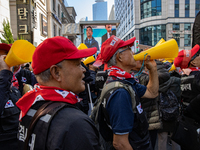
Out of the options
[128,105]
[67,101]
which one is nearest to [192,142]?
[128,105]

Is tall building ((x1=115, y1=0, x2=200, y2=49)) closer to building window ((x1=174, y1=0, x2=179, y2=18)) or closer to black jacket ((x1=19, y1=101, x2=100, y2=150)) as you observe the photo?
building window ((x1=174, y1=0, x2=179, y2=18))

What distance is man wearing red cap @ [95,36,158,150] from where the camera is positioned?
1.48 meters

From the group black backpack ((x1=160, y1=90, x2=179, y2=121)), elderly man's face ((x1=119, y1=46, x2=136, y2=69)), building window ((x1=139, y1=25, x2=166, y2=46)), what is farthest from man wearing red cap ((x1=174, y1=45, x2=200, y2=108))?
building window ((x1=139, y1=25, x2=166, y2=46))

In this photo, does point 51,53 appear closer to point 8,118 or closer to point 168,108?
point 8,118

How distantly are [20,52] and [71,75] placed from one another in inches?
42.2

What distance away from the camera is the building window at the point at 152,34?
39237 millimetres

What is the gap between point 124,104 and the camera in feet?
4.97

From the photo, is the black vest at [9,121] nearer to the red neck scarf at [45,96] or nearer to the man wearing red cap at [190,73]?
the red neck scarf at [45,96]

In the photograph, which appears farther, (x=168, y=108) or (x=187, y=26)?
(x=187, y=26)

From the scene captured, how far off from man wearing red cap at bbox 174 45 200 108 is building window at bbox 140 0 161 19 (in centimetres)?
4225

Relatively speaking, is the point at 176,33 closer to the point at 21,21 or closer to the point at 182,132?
the point at 21,21

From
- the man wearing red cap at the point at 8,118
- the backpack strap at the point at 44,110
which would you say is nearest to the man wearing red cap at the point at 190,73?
the backpack strap at the point at 44,110

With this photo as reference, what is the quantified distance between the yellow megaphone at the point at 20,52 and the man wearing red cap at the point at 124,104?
97 cm

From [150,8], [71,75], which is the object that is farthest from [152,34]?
[71,75]
